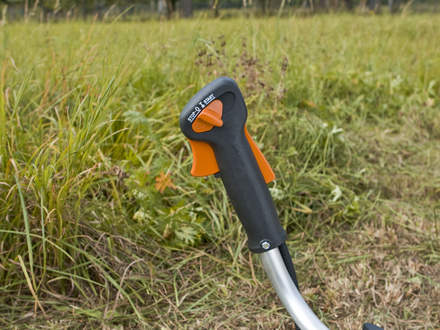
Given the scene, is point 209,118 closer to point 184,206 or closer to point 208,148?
point 208,148

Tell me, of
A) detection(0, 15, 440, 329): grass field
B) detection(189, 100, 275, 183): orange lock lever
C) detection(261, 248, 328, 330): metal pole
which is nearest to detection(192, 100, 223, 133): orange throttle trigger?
detection(189, 100, 275, 183): orange lock lever

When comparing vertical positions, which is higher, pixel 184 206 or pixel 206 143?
pixel 206 143

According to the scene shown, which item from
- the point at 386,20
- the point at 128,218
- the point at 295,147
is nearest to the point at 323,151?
the point at 295,147

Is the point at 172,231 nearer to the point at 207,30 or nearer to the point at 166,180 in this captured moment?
the point at 166,180

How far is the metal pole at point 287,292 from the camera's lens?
2.94 ft

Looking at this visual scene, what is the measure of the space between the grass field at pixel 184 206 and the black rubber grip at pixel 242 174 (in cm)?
47

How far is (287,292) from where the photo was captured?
3.06 ft

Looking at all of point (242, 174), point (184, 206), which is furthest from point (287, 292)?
point (184, 206)

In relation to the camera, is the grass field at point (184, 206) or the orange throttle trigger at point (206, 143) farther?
the grass field at point (184, 206)

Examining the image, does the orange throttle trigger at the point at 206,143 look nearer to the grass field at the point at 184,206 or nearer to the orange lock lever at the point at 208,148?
the orange lock lever at the point at 208,148

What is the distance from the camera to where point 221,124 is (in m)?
0.91

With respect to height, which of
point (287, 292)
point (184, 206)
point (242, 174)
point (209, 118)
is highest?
point (209, 118)

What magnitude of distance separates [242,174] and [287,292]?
28 centimetres

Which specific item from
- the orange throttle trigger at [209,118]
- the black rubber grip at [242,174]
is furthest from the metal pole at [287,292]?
the orange throttle trigger at [209,118]
